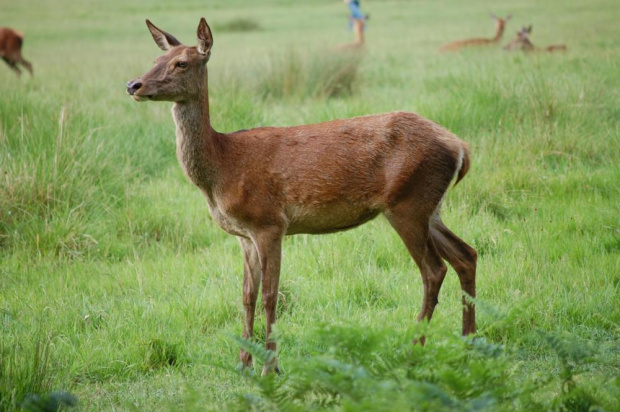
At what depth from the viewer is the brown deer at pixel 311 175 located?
4.78m

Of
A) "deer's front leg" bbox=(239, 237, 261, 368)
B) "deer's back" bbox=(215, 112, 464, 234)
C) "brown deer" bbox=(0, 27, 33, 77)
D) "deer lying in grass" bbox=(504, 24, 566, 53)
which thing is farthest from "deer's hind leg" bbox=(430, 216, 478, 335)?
"brown deer" bbox=(0, 27, 33, 77)

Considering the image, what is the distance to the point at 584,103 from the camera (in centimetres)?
880

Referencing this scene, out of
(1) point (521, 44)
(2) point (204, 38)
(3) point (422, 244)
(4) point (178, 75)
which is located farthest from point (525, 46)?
(4) point (178, 75)

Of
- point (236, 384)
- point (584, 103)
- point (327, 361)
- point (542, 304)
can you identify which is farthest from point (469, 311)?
point (584, 103)

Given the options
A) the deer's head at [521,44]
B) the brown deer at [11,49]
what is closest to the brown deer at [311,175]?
the deer's head at [521,44]

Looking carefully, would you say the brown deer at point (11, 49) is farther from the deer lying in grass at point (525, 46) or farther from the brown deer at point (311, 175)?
the brown deer at point (311, 175)

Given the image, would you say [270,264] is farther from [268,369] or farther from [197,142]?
[197,142]

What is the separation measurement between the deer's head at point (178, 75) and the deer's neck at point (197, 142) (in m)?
0.08

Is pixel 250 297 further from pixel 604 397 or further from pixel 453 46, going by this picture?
pixel 453 46

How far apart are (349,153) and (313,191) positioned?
327 mm

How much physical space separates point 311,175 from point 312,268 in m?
1.32

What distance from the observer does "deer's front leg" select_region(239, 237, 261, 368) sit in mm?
4996

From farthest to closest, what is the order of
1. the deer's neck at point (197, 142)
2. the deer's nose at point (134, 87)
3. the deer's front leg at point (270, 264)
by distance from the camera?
the deer's neck at point (197, 142) → the deer's front leg at point (270, 264) → the deer's nose at point (134, 87)

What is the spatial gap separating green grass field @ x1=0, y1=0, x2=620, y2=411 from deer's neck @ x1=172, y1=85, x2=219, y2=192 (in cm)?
100
